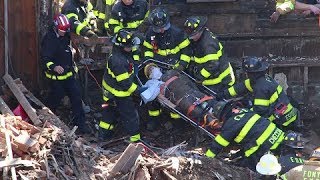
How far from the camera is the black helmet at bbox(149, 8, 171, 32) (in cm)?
964

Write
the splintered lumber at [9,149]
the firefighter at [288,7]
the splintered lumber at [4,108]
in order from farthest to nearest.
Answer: the firefighter at [288,7], the splintered lumber at [4,108], the splintered lumber at [9,149]

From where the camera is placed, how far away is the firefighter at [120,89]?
29.8ft

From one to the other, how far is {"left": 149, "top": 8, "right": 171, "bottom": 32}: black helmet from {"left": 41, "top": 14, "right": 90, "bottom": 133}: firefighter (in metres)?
1.27

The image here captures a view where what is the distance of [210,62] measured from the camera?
9.76 m

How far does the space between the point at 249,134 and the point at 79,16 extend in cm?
360

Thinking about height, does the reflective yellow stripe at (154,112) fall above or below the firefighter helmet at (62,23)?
below

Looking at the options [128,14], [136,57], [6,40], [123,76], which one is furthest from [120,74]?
→ [6,40]

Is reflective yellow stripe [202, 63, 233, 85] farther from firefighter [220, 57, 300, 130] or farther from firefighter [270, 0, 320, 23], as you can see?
firefighter [270, 0, 320, 23]

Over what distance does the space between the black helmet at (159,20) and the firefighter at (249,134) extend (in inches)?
74.6

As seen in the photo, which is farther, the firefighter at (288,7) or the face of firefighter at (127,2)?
the firefighter at (288,7)

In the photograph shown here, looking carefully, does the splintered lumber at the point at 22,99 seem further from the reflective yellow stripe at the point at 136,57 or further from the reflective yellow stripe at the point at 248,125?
the reflective yellow stripe at the point at 248,125

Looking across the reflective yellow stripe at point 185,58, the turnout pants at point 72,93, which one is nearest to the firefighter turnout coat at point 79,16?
the turnout pants at point 72,93

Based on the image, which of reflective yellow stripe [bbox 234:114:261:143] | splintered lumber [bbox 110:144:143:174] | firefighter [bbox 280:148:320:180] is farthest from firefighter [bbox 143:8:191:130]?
firefighter [bbox 280:148:320:180]

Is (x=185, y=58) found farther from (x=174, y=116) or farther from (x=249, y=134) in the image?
(x=249, y=134)
